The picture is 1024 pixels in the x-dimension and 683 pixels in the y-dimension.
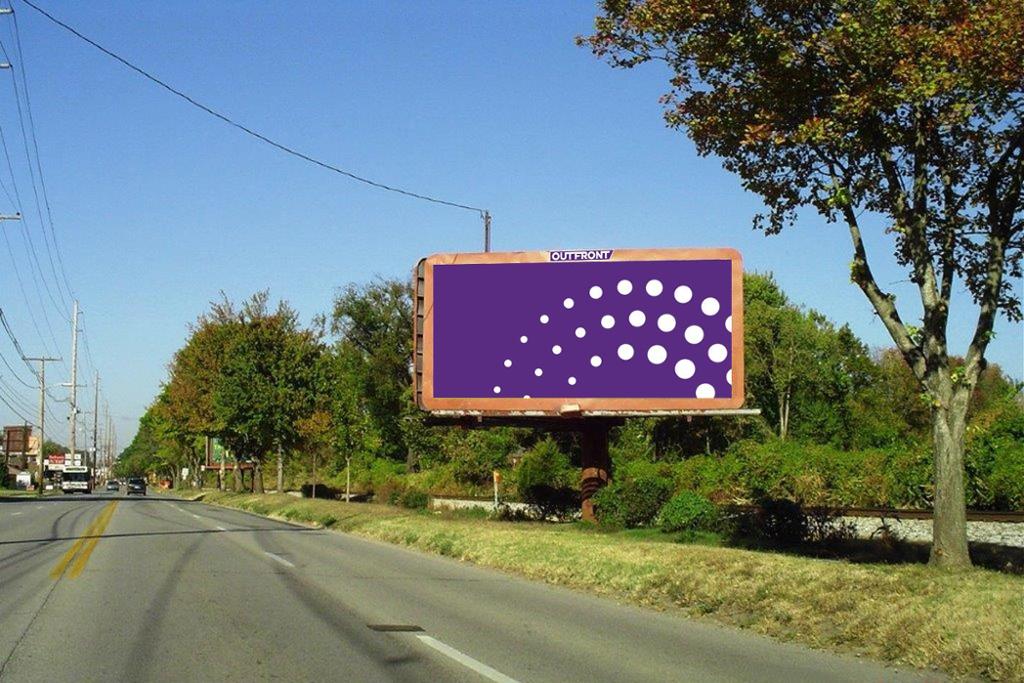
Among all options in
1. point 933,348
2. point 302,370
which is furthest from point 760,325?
point 933,348

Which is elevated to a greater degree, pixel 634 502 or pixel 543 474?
pixel 543 474

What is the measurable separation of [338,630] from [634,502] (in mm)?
15137

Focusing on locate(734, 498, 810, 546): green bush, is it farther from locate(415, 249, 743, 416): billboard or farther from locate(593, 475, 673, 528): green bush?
locate(415, 249, 743, 416): billboard

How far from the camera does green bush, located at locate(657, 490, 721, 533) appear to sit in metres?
23.4

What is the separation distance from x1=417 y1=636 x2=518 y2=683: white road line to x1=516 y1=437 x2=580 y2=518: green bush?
20678 mm

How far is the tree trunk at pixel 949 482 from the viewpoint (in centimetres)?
1412

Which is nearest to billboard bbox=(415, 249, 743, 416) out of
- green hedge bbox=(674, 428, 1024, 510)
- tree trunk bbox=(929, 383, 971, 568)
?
green hedge bbox=(674, 428, 1024, 510)

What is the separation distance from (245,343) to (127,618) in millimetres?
44293

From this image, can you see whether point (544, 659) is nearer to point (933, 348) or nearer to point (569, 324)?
point (933, 348)

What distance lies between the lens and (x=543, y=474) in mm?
39406

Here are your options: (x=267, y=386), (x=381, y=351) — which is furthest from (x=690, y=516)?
(x=381, y=351)

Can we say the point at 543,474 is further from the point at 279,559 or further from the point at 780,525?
the point at 279,559

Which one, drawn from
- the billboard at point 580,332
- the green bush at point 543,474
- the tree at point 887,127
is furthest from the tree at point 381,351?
the tree at point 887,127

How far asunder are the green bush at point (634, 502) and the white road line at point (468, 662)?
1522 cm
